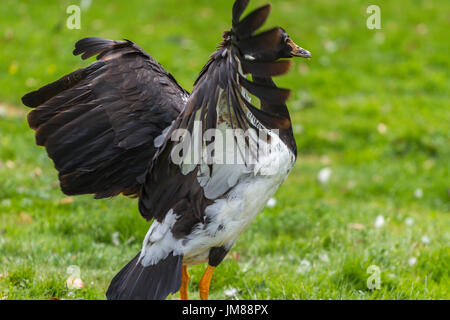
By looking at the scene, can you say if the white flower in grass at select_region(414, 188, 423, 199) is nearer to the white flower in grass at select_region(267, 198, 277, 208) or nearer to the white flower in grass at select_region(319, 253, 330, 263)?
the white flower in grass at select_region(267, 198, 277, 208)

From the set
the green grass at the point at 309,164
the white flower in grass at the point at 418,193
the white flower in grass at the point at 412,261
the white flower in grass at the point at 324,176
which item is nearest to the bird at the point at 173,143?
the green grass at the point at 309,164

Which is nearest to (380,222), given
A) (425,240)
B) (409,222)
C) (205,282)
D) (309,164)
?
(409,222)

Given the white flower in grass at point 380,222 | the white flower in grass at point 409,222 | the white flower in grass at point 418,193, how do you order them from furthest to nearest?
the white flower in grass at point 418,193
the white flower in grass at point 409,222
the white flower in grass at point 380,222

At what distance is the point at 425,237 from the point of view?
466 cm

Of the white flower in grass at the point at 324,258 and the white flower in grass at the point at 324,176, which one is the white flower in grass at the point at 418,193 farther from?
the white flower in grass at the point at 324,258

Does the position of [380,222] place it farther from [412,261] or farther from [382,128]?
[382,128]

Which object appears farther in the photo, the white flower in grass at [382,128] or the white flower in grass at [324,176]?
the white flower in grass at [382,128]

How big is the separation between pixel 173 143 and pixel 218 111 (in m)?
0.29

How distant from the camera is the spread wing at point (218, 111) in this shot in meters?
2.53

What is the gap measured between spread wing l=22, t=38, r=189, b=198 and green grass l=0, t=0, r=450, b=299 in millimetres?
771

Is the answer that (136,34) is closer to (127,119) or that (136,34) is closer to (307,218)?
(307,218)

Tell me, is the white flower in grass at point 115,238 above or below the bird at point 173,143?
below

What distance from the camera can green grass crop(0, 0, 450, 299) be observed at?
3990mm

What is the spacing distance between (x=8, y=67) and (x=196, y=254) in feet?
18.9
